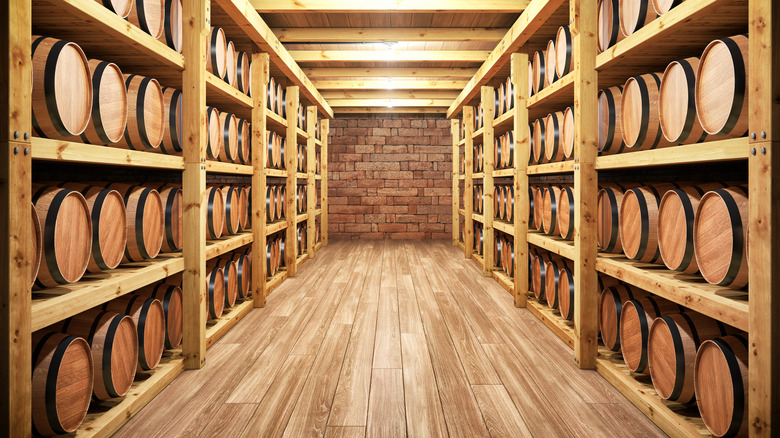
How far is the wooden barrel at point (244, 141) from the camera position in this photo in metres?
3.84

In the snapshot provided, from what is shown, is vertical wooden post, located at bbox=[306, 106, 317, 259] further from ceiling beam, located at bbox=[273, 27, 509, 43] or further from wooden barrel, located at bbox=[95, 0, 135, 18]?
wooden barrel, located at bbox=[95, 0, 135, 18]

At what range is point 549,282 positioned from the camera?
143 inches

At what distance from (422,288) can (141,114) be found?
318cm

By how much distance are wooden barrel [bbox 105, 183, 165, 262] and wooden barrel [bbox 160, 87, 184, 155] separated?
0.33m

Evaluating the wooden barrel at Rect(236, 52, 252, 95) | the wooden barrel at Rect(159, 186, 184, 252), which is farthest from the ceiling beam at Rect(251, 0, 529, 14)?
the wooden barrel at Rect(159, 186, 184, 252)

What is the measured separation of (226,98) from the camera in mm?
3619

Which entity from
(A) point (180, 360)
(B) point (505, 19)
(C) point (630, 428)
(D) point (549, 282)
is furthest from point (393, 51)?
(C) point (630, 428)

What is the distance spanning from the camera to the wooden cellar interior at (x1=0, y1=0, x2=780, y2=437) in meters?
1.43

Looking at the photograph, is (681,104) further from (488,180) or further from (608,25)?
(488,180)

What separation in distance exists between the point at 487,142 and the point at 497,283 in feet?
5.62

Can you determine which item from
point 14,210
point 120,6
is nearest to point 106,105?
point 120,6

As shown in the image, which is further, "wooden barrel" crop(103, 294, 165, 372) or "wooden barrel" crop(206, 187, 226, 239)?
"wooden barrel" crop(206, 187, 226, 239)

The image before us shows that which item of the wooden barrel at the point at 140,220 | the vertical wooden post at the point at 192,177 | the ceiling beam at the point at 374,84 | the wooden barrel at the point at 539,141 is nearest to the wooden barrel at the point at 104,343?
the wooden barrel at the point at 140,220

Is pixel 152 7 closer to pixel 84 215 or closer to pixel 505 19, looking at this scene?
pixel 84 215
